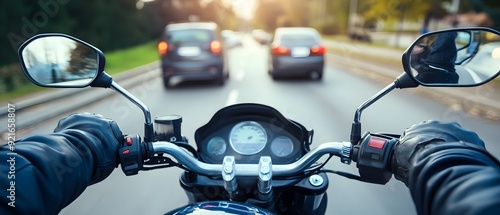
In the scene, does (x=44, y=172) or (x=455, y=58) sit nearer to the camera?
(x=44, y=172)

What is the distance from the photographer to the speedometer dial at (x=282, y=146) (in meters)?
2.02

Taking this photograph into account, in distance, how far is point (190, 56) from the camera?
11.7 m

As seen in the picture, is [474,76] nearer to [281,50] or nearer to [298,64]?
[298,64]

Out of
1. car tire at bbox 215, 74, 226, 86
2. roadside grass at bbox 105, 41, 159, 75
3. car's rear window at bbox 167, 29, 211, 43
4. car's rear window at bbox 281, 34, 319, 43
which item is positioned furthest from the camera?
roadside grass at bbox 105, 41, 159, 75

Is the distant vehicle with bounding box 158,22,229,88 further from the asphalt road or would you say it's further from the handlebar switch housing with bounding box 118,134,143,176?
the handlebar switch housing with bounding box 118,134,143,176

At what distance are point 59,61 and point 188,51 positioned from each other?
33.0 ft

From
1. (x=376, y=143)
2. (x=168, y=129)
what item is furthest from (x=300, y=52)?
(x=376, y=143)

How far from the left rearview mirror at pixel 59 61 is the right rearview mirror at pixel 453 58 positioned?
129 cm

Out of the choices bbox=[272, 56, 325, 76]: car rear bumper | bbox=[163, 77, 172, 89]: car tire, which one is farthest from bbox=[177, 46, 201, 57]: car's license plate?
bbox=[272, 56, 325, 76]: car rear bumper

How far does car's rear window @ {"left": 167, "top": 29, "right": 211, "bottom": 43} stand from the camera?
11.8 m

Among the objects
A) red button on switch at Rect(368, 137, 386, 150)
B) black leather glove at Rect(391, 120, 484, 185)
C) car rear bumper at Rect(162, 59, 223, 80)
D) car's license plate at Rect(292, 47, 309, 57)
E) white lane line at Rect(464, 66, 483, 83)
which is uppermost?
white lane line at Rect(464, 66, 483, 83)

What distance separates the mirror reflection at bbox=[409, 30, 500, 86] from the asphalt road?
1.99 meters

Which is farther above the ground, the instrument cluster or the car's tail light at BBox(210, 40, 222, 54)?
the instrument cluster

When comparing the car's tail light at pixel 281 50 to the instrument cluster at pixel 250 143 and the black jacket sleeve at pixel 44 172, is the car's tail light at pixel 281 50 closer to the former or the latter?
the instrument cluster at pixel 250 143
